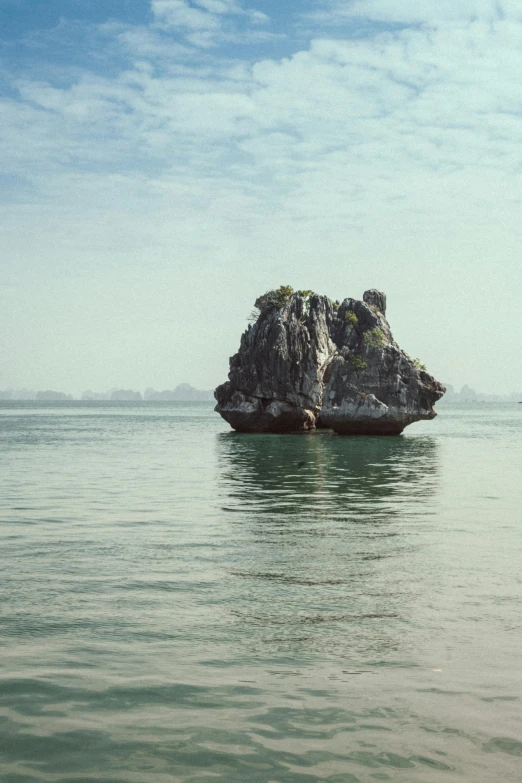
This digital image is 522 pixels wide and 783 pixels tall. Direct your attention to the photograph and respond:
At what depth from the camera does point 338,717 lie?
23.4ft

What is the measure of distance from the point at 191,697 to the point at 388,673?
7.27ft

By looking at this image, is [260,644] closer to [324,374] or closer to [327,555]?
[327,555]

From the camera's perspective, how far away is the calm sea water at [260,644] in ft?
21.1

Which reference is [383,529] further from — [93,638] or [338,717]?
[338,717]

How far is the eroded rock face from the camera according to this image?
7200cm

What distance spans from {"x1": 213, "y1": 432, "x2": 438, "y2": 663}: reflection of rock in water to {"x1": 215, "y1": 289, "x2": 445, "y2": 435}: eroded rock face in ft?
117

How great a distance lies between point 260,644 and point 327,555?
6.17 metres

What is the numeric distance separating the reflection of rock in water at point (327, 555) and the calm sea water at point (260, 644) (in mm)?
63

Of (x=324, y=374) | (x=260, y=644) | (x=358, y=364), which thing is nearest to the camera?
(x=260, y=644)

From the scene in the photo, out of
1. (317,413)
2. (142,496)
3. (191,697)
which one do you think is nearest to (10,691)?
(191,697)

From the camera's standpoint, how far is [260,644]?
30.9ft

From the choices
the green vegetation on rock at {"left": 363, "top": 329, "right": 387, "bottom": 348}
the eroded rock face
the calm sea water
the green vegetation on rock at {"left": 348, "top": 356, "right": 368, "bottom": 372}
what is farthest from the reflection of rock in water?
the green vegetation on rock at {"left": 363, "top": 329, "right": 387, "bottom": 348}

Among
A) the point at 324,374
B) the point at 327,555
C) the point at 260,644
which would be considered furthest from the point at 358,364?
the point at 260,644

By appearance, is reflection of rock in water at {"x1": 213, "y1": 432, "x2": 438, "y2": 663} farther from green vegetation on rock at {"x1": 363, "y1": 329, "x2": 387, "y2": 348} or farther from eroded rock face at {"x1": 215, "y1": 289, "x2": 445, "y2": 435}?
green vegetation on rock at {"x1": 363, "y1": 329, "x2": 387, "y2": 348}
